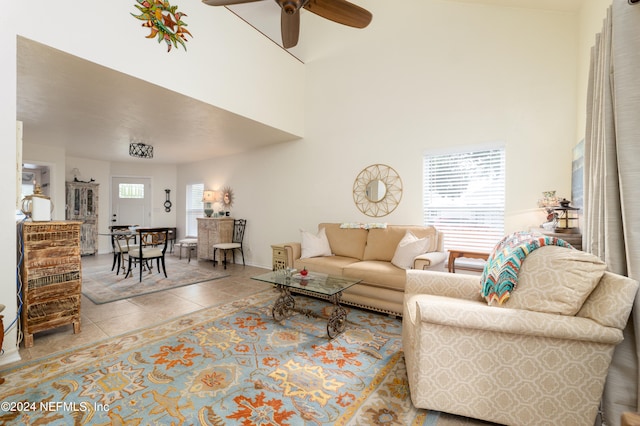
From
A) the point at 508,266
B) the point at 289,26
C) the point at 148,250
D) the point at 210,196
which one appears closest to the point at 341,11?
the point at 289,26

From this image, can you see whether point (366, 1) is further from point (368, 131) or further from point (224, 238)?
point (224, 238)

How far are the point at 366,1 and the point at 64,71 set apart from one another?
396cm

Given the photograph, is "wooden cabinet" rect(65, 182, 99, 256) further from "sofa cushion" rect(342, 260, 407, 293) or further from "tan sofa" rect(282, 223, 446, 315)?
"sofa cushion" rect(342, 260, 407, 293)

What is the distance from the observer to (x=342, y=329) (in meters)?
2.65

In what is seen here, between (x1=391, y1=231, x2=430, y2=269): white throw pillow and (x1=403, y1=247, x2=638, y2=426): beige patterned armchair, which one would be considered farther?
(x1=391, y1=231, x2=430, y2=269): white throw pillow

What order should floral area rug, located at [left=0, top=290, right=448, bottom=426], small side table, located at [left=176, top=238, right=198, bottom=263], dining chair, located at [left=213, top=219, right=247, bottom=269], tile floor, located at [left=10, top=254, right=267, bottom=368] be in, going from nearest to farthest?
floral area rug, located at [left=0, top=290, right=448, bottom=426], tile floor, located at [left=10, top=254, right=267, bottom=368], dining chair, located at [left=213, top=219, right=247, bottom=269], small side table, located at [left=176, top=238, right=198, bottom=263]

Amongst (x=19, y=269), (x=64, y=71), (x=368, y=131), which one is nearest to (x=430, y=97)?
(x=368, y=131)

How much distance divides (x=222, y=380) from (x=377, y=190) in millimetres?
3101

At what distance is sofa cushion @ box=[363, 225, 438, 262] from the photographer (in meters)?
3.42

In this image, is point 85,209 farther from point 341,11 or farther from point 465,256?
point 465,256

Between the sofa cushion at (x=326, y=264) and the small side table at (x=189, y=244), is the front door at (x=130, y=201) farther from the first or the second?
the sofa cushion at (x=326, y=264)

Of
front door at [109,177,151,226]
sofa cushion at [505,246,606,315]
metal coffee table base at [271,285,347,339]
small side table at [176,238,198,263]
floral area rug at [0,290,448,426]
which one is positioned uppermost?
front door at [109,177,151,226]

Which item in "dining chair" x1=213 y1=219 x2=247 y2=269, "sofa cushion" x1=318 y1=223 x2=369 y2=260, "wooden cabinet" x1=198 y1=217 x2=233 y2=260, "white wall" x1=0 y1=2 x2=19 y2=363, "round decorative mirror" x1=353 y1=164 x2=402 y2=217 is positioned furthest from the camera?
"wooden cabinet" x1=198 y1=217 x2=233 y2=260

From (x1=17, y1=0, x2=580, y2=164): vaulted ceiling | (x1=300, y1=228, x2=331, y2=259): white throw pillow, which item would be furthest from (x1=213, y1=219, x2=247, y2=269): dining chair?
(x1=300, y1=228, x2=331, y2=259): white throw pillow
